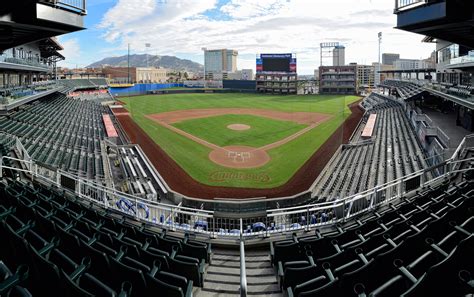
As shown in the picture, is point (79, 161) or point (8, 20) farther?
point (79, 161)

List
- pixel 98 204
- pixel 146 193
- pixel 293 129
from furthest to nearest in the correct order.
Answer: pixel 293 129
pixel 146 193
pixel 98 204

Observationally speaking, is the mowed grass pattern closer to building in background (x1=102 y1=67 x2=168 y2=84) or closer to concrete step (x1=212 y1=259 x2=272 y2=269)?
concrete step (x1=212 y1=259 x2=272 y2=269)

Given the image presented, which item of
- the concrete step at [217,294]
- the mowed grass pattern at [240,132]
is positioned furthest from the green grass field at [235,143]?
the concrete step at [217,294]

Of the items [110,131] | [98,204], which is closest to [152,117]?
[110,131]

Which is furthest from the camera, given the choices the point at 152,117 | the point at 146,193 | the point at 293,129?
the point at 152,117

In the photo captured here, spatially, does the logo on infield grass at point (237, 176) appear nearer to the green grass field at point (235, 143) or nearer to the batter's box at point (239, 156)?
the green grass field at point (235, 143)

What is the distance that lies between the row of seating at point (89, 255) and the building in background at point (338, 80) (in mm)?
96121

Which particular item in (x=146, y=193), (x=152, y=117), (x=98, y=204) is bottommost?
(x=146, y=193)

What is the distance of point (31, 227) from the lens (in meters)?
6.38

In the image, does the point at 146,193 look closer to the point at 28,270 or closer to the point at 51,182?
the point at 51,182

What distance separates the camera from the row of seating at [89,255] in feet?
14.6

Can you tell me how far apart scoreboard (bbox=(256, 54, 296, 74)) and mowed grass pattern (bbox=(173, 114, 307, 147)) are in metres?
45.1

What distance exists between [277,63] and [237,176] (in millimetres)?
75272

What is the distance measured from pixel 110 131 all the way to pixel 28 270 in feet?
108
